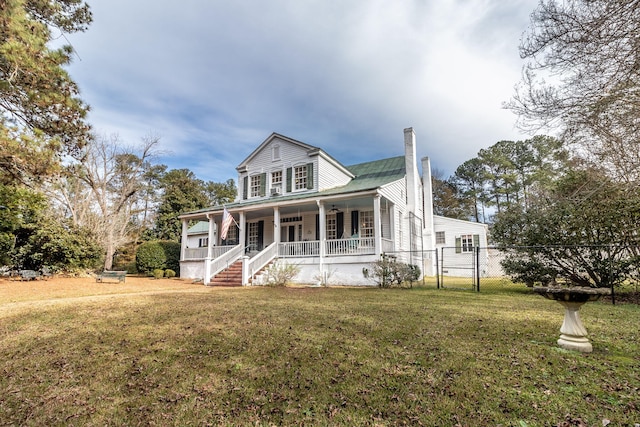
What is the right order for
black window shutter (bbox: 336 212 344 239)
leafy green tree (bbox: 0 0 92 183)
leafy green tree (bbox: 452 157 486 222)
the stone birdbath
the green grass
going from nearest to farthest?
the green grass < the stone birdbath < leafy green tree (bbox: 0 0 92 183) < black window shutter (bbox: 336 212 344 239) < leafy green tree (bbox: 452 157 486 222)

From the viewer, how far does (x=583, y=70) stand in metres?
5.11

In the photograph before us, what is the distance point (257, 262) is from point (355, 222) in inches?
216

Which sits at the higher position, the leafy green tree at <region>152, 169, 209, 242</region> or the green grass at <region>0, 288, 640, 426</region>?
the leafy green tree at <region>152, 169, 209, 242</region>

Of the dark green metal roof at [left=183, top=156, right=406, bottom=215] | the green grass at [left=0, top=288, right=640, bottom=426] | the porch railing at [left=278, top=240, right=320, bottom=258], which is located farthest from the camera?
the dark green metal roof at [left=183, top=156, right=406, bottom=215]

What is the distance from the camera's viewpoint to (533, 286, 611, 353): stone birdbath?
3.92 metres

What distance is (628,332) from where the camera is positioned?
501 cm

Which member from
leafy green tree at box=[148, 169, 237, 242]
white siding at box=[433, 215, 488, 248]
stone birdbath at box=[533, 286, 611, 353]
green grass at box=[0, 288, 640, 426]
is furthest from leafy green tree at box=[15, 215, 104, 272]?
white siding at box=[433, 215, 488, 248]

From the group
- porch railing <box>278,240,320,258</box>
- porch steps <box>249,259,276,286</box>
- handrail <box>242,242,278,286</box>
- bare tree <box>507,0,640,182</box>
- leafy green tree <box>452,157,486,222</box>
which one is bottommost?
porch steps <box>249,259,276,286</box>

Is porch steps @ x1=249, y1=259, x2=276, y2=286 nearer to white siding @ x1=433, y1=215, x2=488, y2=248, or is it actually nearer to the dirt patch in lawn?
the dirt patch in lawn

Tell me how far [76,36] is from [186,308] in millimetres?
10019

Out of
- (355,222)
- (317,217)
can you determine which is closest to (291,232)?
(317,217)

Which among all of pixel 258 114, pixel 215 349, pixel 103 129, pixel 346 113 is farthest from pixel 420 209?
pixel 103 129

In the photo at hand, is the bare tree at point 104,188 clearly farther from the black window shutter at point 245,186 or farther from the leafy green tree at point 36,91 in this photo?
the leafy green tree at point 36,91

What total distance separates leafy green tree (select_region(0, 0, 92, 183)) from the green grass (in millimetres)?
5113
